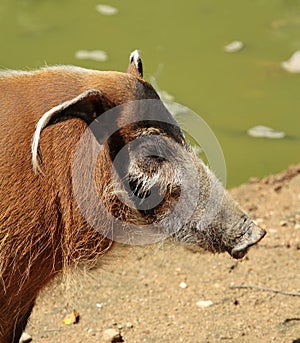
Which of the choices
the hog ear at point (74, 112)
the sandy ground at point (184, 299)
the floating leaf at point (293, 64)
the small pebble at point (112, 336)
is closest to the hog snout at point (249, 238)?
the sandy ground at point (184, 299)

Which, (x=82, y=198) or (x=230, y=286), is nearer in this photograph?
(x=82, y=198)

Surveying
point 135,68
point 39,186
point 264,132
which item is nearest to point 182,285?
point 135,68

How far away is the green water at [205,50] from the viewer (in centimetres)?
633

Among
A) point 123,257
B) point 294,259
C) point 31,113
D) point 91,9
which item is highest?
point 31,113

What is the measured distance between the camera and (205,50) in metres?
7.38

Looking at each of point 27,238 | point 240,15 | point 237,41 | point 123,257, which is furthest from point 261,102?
point 27,238

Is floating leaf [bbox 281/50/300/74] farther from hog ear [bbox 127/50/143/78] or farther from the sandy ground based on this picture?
hog ear [bbox 127/50/143/78]

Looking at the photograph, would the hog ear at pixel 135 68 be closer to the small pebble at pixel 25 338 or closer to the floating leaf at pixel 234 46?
the small pebble at pixel 25 338

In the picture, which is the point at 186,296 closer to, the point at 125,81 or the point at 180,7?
the point at 125,81

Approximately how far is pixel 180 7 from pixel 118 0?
0.62m

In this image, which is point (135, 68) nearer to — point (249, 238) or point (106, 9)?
point (249, 238)

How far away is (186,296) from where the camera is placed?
4.32 metres

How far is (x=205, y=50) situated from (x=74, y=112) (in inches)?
176

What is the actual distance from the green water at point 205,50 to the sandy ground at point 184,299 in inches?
52.5
